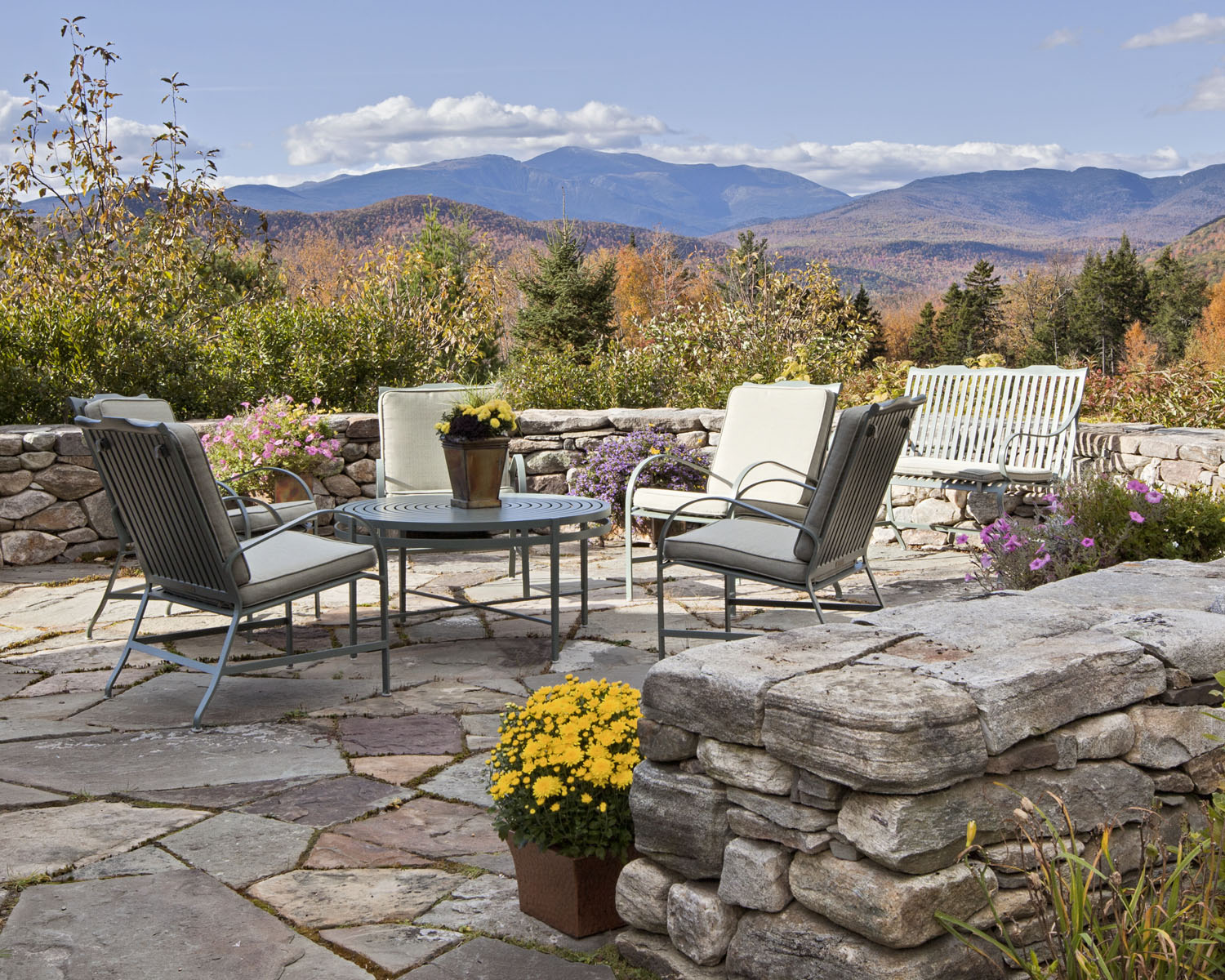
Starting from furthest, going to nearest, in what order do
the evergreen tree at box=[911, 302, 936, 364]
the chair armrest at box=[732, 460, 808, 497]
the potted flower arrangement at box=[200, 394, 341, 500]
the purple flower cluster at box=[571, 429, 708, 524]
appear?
the evergreen tree at box=[911, 302, 936, 364] < the purple flower cluster at box=[571, 429, 708, 524] < the potted flower arrangement at box=[200, 394, 341, 500] < the chair armrest at box=[732, 460, 808, 497]

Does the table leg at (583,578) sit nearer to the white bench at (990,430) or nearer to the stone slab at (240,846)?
the stone slab at (240,846)

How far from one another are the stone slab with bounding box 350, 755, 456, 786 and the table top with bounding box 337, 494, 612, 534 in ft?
3.56

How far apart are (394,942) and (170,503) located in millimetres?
1835

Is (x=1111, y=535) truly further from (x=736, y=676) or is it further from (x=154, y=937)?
(x=154, y=937)

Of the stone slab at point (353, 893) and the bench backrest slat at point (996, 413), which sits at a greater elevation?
the bench backrest slat at point (996, 413)

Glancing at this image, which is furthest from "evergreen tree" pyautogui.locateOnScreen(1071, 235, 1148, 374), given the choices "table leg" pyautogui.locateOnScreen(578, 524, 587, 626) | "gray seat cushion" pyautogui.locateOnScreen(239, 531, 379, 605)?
"gray seat cushion" pyautogui.locateOnScreen(239, 531, 379, 605)

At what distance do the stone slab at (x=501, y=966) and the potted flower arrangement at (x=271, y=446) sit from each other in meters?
4.22

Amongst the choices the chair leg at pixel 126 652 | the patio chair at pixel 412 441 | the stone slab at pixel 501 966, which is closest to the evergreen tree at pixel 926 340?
the patio chair at pixel 412 441

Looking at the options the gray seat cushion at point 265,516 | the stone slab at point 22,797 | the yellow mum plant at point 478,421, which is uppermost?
the yellow mum plant at point 478,421

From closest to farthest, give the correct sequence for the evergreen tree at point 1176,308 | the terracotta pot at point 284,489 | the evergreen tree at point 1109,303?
the terracotta pot at point 284,489 < the evergreen tree at point 1176,308 < the evergreen tree at point 1109,303

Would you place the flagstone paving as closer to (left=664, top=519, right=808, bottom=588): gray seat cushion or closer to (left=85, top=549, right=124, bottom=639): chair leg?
(left=85, top=549, right=124, bottom=639): chair leg

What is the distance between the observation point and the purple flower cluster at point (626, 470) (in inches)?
254

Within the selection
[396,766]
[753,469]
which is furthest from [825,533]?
[753,469]

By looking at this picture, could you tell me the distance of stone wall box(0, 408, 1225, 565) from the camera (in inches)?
228
